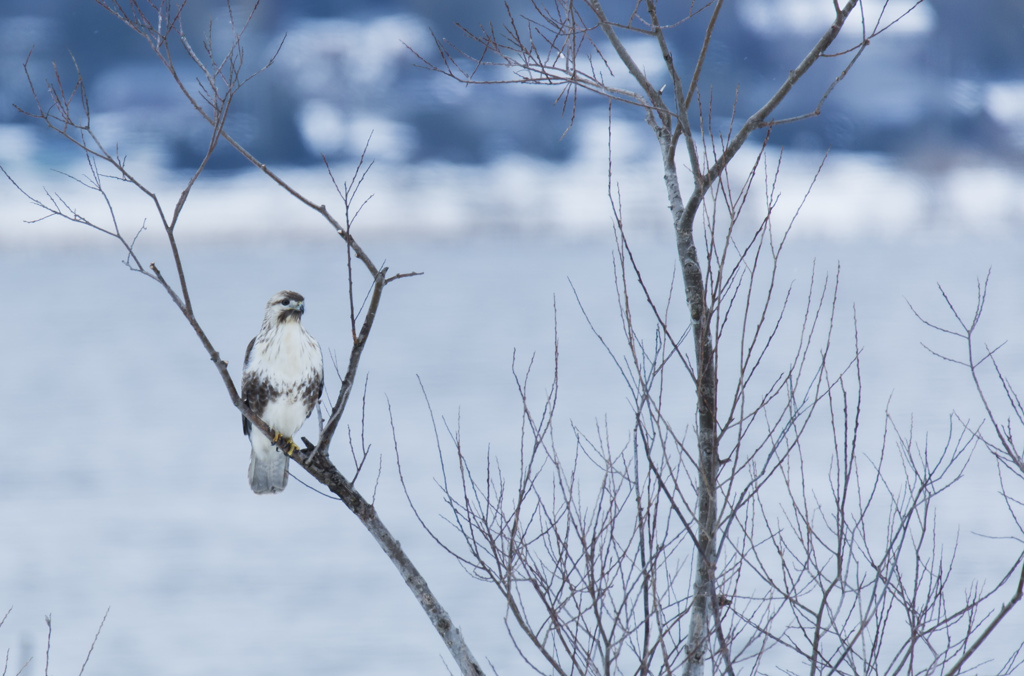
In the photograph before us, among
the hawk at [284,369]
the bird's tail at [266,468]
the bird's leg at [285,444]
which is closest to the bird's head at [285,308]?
the hawk at [284,369]

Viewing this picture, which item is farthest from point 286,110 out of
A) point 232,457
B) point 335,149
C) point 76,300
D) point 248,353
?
point 248,353

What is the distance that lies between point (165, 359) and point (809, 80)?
2690 inches

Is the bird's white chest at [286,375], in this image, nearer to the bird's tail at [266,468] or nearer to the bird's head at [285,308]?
the bird's head at [285,308]

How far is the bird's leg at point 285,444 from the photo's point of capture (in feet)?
16.5

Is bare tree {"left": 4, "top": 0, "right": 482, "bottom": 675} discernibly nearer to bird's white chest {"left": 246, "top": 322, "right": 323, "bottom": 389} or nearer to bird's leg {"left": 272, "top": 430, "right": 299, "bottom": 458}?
bird's leg {"left": 272, "top": 430, "right": 299, "bottom": 458}

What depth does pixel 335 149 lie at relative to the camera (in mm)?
145125

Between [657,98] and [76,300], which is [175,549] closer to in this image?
[657,98]

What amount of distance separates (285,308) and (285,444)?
1179 mm

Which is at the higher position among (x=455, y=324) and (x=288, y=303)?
(x=455, y=324)

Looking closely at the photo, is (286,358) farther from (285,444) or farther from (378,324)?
(378,324)

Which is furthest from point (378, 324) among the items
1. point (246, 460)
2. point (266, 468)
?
point (266, 468)

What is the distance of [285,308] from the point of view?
6527 mm

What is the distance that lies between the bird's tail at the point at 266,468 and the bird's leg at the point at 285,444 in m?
0.70

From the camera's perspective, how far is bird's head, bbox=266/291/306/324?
6512 millimetres
